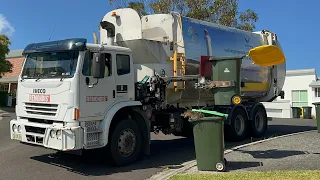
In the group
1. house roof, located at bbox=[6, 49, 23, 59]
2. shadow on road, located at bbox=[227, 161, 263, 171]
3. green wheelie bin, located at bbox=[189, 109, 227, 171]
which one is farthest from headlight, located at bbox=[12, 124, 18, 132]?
house roof, located at bbox=[6, 49, 23, 59]

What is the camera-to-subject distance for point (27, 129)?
8.23m

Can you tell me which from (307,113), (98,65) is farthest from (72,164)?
→ (307,113)

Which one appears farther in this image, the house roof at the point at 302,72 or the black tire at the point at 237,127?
the house roof at the point at 302,72

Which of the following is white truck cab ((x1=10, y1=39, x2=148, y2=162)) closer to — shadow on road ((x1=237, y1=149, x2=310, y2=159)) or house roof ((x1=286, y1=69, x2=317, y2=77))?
shadow on road ((x1=237, y1=149, x2=310, y2=159))

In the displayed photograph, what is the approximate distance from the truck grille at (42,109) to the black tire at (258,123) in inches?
301

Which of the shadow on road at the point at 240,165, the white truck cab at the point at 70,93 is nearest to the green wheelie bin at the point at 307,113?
the shadow on road at the point at 240,165

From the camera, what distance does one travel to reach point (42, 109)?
798 centimetres

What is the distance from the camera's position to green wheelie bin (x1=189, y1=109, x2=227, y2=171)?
733 centimetres

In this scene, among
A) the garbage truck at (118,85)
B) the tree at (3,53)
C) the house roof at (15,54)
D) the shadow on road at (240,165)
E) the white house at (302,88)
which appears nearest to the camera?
the shadow on road at (240,165)

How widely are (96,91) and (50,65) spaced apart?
1.22 meters

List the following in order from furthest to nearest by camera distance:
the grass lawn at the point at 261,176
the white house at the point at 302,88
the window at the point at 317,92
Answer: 1. the white house at the point at 302,88
2. the window at the point at 317,92
3. the grass lawn at the point at 261,176

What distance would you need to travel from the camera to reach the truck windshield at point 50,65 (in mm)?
7777

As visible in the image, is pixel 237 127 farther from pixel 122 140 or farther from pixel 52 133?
pixel 52 133

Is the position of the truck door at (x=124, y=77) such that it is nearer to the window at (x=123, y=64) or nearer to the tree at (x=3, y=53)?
the window at (x=123, y=64)
